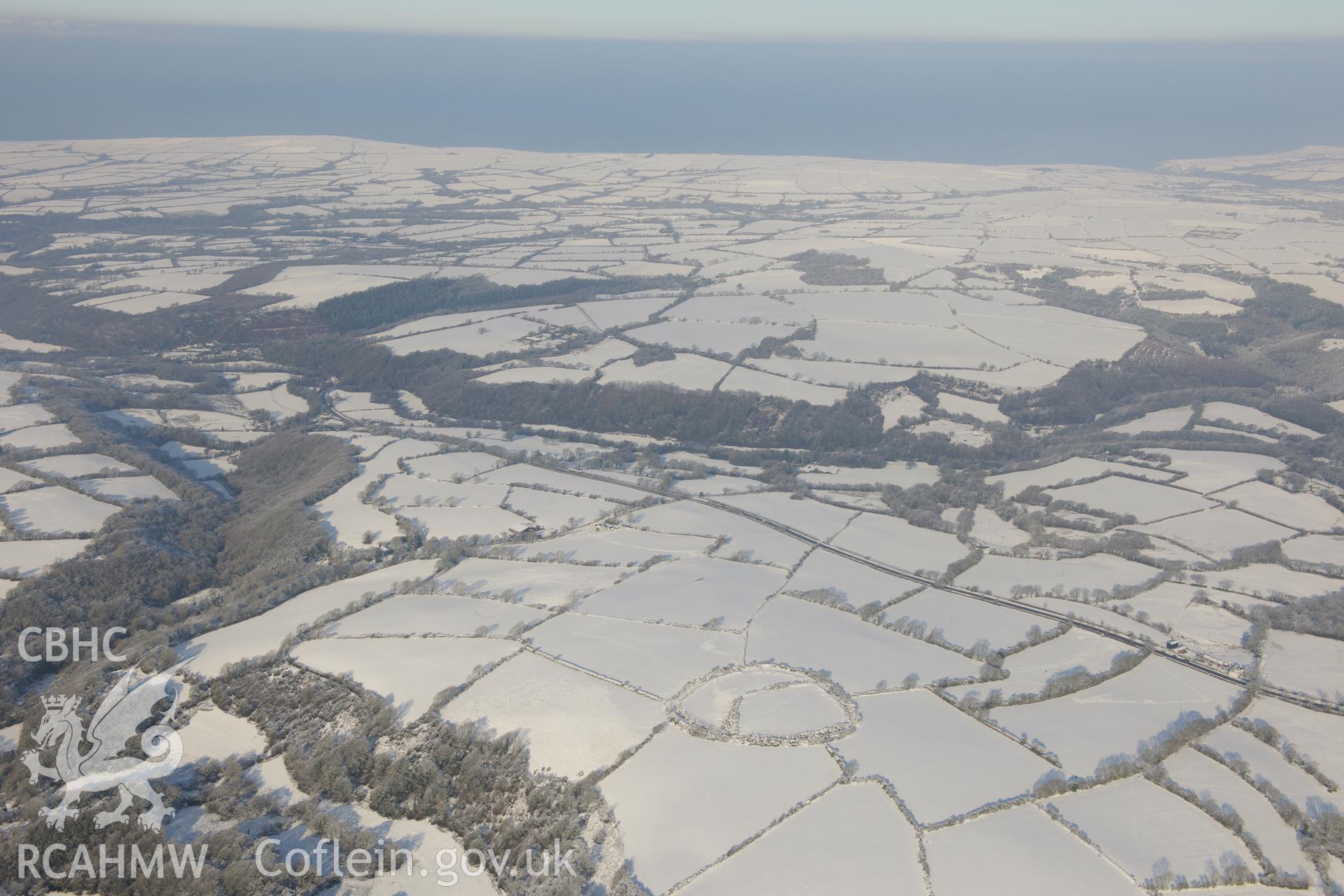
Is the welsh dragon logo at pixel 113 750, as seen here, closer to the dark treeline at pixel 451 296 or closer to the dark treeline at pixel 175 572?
the dark treeline at pixel 175 572

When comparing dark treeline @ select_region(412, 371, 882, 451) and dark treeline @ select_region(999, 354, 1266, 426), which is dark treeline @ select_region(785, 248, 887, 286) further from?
dark treeline @ select_region(412, 371, 882, 451)

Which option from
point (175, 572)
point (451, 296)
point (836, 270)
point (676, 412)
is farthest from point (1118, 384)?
point (175, 572)

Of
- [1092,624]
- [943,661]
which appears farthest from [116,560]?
Answer: [1092,624]

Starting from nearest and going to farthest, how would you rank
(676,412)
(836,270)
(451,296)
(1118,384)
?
1. (676,412)
2. (1118,384)
3. (451,296)
4. (836,270)

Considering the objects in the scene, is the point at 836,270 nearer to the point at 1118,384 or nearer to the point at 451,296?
the point at 1118,384

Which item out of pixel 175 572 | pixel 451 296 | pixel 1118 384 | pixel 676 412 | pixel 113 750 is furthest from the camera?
pixel 451 296

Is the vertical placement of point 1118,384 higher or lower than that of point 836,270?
lower
